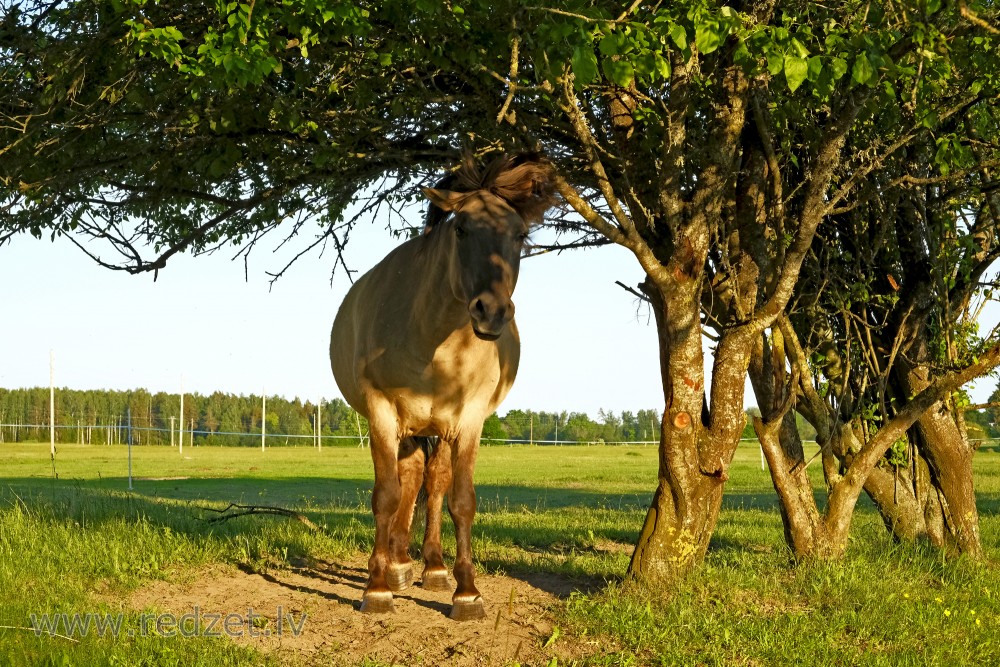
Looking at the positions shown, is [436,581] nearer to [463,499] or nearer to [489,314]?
[463,499]

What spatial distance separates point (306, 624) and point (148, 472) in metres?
29.8

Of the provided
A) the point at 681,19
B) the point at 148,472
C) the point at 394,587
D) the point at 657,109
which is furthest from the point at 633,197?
the point at 148,472

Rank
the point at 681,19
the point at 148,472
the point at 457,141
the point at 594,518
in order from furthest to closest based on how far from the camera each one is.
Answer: the point at 148,472
the point at 594,518
the point at 457,141
the point at 681,19

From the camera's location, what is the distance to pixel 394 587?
300 inches

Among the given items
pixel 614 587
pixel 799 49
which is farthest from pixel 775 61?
pixel 614 587

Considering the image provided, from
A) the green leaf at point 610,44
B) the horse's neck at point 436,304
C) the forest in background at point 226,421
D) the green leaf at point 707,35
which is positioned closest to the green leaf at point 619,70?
the green leaf at point 610,44

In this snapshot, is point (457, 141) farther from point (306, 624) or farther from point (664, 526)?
point (306, 624)

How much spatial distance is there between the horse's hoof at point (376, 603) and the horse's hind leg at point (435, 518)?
3.19ft

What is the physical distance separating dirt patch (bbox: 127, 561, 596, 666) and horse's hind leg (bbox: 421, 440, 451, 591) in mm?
112

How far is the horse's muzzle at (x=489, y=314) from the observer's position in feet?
19.2

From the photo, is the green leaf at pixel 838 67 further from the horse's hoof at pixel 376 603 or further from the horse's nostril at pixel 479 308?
the horse's hoof at pixel 376 603

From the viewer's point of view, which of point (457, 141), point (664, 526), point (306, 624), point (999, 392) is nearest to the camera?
point (306, 624)


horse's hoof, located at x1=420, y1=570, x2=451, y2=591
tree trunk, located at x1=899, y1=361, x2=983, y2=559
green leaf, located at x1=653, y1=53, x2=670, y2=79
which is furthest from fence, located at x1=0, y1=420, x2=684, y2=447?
green leaf, located at x1=653, y1=53, x2=670, y2=79

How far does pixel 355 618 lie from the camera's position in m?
6.65
